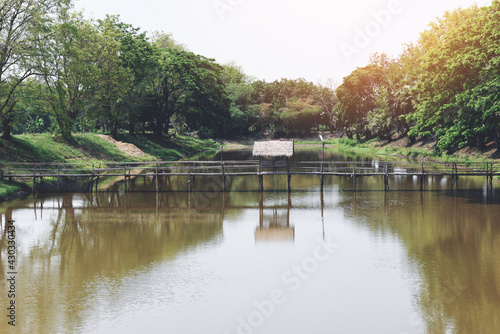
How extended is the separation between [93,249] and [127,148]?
40.0m

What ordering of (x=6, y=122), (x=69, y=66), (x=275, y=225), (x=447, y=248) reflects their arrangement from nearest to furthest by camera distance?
(x=447, y=248), (x=275, y=225), (x=6, y=122), (x=69, y=66)

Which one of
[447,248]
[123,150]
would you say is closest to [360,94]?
[123,150]

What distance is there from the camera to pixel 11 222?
1007 inches

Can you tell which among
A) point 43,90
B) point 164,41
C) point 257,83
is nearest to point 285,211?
point 43,90

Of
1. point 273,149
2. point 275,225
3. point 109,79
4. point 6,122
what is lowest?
point 275,225

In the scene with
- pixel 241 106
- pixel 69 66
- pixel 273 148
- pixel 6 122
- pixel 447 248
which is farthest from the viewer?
pixel 241 106

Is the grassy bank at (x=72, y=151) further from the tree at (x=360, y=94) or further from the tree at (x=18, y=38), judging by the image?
A: the tree at (x=360, y=94)

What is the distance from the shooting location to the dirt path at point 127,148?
57963mm

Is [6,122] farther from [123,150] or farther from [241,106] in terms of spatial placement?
[241,106]

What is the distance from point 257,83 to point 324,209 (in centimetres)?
10042

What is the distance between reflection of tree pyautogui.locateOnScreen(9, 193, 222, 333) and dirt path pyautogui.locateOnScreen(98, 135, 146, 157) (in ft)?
87.1

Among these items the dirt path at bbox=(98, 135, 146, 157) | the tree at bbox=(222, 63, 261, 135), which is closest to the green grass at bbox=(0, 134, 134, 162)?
the dirt path at bbox=(98, 135, 146, 157)

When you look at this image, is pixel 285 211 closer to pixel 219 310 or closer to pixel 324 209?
pixel 324 209

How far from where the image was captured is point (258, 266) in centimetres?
1778
